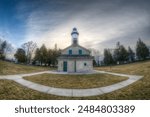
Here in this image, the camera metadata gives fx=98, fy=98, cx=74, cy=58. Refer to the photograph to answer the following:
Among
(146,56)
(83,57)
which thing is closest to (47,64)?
(83,57)

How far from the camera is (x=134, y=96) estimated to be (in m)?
5.19

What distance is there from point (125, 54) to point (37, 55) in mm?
32956

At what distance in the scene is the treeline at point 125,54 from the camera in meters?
35.4

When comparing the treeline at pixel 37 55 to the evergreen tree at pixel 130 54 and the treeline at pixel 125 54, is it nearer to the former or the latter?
the treeline at pixel 125 54

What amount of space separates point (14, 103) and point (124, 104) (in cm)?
489

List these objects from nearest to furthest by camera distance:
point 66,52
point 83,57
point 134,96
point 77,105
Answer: point 77,105 < point 134,96 < point 83,57 < point 66,52

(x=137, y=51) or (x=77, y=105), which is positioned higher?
(x=137, y=51)

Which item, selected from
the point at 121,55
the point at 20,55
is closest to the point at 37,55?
the point at 20,55

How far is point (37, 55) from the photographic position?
111ft

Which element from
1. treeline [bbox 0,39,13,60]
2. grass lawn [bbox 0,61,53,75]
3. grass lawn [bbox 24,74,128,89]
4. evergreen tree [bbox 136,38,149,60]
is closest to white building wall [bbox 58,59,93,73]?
grass lawn [bbox 0,61,53,75]

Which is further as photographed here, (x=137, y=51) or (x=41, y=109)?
(x=137, y=51)

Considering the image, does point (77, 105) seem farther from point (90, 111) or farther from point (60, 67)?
point (60, 67)

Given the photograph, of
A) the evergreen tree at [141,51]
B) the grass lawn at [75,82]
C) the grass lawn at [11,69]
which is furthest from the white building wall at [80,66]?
the evergreen tree at [141,51]

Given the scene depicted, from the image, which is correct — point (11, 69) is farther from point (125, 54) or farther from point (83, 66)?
point (125, 54)
